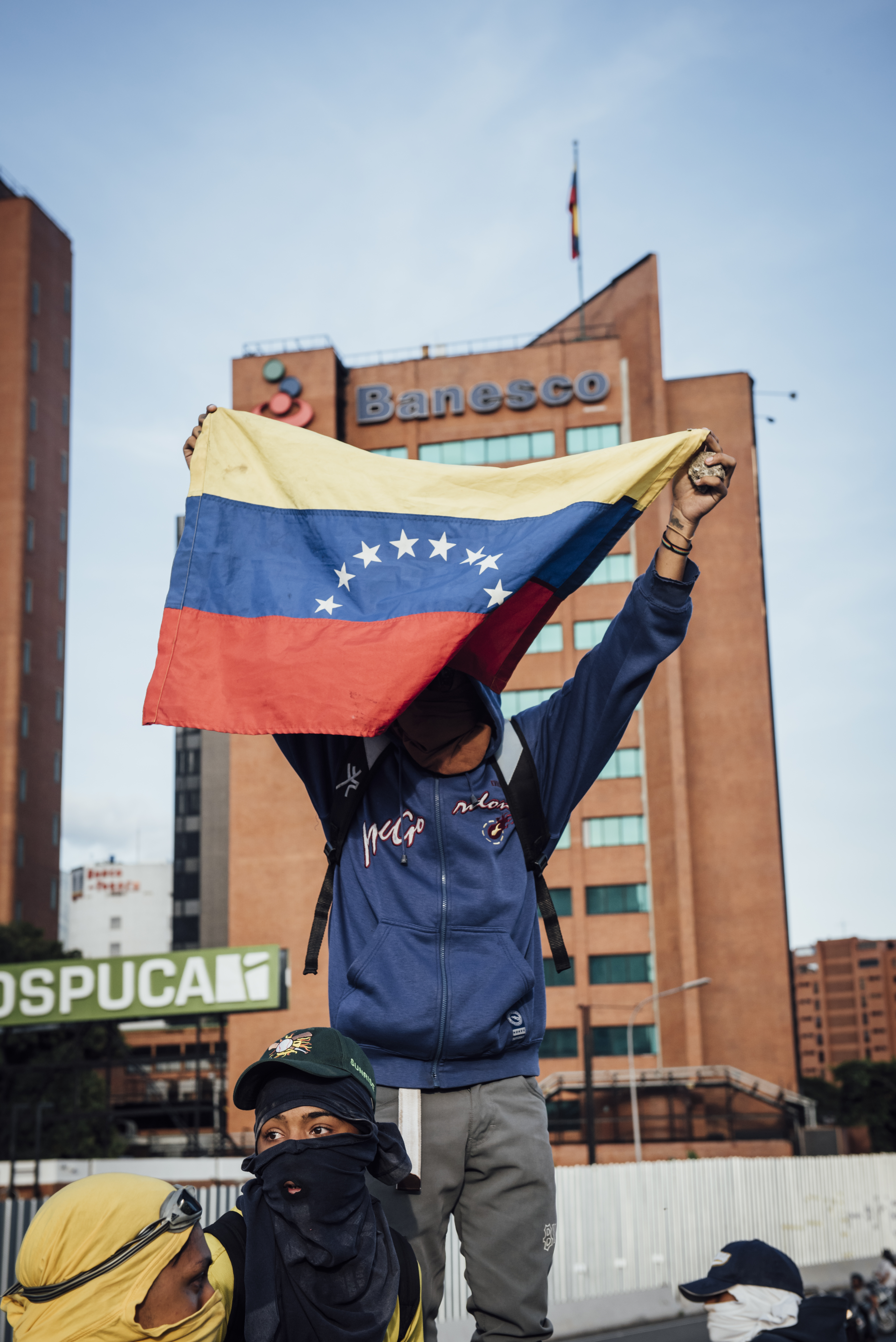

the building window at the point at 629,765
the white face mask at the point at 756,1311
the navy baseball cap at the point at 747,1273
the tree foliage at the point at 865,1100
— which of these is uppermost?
the building window at the point at 629,765

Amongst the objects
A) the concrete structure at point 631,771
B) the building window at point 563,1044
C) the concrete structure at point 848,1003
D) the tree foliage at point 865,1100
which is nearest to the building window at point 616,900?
the concrete structure at point 631,771

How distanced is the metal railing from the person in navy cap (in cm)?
1060

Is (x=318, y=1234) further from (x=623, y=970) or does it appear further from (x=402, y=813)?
(x=623, y=970)

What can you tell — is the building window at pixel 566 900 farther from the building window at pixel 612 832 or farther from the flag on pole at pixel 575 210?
the flag on pole at pixel 575 210

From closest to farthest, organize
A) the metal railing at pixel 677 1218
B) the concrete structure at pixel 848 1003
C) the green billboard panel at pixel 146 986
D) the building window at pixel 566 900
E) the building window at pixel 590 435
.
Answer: the metal railing at pixel 677 1218 → the green billboard panel at pixel 146 986 → the building window at pixel 566 900 → the building window at pixel 590 435 → the concrete structure at pixel 848 1003

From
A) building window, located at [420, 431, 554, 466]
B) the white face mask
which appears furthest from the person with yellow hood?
building window, located at [420, 431, 554, 466]

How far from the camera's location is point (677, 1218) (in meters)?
17.4

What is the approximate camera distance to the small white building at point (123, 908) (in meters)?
96.4

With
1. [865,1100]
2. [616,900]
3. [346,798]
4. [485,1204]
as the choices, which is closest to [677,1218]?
[485,1204]

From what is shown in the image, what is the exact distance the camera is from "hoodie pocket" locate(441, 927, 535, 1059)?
9.35ft

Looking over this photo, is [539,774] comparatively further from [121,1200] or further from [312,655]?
[121,1200]

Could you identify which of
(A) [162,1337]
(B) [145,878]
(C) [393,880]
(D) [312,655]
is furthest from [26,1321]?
(B) [145,878]

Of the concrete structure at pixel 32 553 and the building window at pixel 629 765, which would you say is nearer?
the building window at pixel 629 765

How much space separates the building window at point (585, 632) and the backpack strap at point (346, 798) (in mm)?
51136
